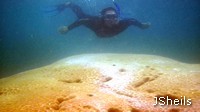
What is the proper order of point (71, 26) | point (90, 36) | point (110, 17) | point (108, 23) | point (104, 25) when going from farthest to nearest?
point (90, 36)
point (104, 25)
point (108, 23)
point (110, 17)
point (71, 26)

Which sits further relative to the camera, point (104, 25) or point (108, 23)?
point (104, 25)

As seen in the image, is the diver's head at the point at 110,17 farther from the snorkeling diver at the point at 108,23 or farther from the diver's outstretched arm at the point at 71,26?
the diver's outstretched arm at the point at 71,26

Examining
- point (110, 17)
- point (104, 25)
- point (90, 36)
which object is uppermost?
point (90, 36)

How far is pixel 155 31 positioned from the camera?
48.5 meters

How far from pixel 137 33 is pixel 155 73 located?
41130mm

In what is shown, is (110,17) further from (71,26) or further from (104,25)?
(71,26)

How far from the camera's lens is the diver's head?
999 centimetres

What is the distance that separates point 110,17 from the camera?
32.9 feet

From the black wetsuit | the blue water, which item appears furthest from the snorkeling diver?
the blue water

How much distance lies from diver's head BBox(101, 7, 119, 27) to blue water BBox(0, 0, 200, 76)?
237 inches

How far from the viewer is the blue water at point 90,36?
22.4m

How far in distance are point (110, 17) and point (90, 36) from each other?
3714 cm

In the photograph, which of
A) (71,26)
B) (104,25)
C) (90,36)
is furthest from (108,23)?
(90,36)

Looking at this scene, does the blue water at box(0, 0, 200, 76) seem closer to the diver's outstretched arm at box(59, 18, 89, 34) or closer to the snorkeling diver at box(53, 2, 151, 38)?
the diver's outstretched arm at box(59, 18, 89, 34)
